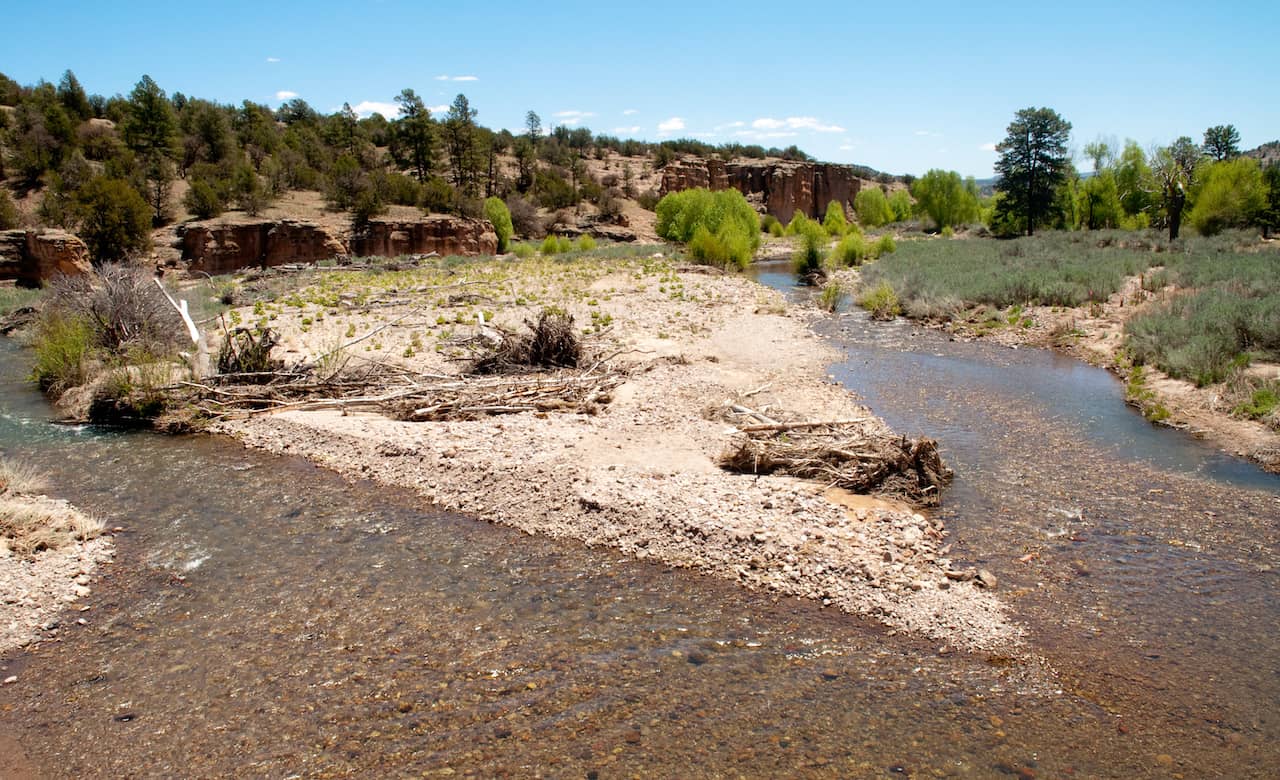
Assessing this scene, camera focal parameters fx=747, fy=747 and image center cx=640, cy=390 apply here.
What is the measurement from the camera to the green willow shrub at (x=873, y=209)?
8562 centimetres

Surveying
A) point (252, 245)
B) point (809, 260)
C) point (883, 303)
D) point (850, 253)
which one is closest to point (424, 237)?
point (252, 245)

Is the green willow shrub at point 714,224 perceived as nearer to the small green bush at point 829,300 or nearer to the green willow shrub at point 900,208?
the small green bush at point 829,300

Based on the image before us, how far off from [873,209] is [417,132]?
5357 cm

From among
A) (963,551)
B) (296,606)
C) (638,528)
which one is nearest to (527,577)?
(638,528)

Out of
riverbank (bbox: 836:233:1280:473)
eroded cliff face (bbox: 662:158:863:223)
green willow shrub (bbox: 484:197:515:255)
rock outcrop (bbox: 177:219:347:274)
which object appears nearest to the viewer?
riverbank (bbox: 836:233:1280:473)

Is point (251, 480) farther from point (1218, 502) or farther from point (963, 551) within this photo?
point (1218, 502)

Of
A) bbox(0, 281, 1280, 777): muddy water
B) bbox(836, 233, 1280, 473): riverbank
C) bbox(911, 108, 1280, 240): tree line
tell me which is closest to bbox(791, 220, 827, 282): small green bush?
bbox(836, 233, 1280, 473): riverbank

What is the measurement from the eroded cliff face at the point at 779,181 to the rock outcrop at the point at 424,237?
46629 mm

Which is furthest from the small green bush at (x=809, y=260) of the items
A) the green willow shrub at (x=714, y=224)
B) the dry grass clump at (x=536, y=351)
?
the dry grass clump at (x=536, y=351)

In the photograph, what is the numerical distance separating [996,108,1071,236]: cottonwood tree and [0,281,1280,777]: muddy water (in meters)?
50.0

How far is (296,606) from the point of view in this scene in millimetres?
6977

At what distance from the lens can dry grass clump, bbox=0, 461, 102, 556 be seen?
7.78 m

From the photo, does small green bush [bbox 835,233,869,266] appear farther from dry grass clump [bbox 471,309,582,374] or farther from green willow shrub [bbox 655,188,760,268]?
dry grass clump [bbox 471,309,582,374]

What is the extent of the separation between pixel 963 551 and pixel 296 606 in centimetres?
670
